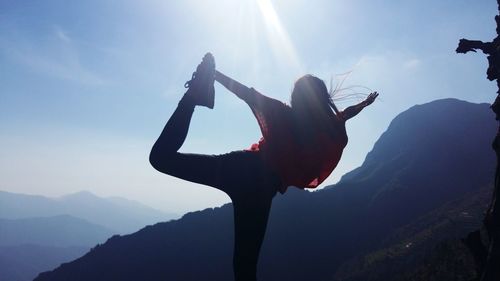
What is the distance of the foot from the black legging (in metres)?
0.23

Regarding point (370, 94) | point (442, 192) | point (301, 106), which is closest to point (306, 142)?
point (301, 106)

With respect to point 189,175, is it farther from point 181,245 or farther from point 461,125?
point 461,125

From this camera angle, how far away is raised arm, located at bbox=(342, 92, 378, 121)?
16.1ft

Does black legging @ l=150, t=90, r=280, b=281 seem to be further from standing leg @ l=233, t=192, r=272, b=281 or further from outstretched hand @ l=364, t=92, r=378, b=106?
outstretched hand @ l=364, t=92, r=378, b=106

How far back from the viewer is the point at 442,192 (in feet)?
518

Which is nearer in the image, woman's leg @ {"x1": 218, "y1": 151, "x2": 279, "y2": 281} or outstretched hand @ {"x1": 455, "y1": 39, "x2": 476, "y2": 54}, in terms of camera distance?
woman's leg @ {"x1": 218, "y1": 151, "x2": 279, "y2": 281}

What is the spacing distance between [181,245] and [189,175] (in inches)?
5769

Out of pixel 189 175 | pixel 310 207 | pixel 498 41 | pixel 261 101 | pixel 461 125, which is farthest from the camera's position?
pixel 461 125

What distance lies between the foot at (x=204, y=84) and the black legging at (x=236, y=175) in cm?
23

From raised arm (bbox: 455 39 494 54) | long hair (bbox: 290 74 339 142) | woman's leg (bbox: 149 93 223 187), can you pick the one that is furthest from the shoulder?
raised arm (bbox: 455 39 494 54)

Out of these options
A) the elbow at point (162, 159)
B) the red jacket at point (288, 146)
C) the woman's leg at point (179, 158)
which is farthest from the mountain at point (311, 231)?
the elbow at point (162, 159)

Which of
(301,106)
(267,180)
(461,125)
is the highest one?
(461,125)

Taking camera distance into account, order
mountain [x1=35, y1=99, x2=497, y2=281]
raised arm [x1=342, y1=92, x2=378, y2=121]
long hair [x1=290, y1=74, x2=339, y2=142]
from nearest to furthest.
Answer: long hair [x1=290, y1=74, x2=339, y2=142] < raised arm [x1=342, y1=92, x2=378, y2=121] < mountain [x1=35, y1=99, x2=497, y2=281]

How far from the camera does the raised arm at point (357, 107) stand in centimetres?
490
